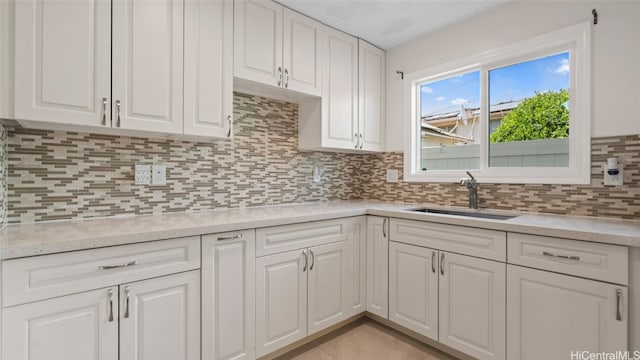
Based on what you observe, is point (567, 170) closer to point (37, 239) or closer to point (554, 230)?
point (554, 230)

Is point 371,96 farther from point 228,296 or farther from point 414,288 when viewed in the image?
point 228,296

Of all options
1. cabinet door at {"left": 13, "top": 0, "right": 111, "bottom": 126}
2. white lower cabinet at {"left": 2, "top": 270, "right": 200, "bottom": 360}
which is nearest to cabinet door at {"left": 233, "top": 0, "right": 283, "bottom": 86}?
cabinet door at {"left": 13, "top": 0, "right": 111, "bottom": 126}

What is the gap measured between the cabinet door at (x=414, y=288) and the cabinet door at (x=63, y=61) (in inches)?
75.8

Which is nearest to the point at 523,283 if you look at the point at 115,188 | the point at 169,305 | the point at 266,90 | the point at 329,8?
Answer: the point at 169,305

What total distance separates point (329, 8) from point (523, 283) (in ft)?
6.99

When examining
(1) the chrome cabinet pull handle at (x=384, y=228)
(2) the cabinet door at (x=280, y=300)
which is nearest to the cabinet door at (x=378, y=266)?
(1) the chrome cabinet pull handle at (x=384, y=228)

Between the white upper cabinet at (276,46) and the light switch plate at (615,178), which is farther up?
the white upper cabinet at (276,46)

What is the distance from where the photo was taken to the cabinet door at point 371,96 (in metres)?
2.73

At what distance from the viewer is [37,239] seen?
3.83 ft

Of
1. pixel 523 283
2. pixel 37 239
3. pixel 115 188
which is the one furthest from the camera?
pixel 115 188

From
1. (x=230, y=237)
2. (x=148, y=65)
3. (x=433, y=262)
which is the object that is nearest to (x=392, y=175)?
(x=433, y=262)

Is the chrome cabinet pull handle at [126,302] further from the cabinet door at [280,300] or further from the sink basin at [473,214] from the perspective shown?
the sink basin at [473,214]

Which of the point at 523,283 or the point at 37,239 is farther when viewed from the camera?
the point at 523,283

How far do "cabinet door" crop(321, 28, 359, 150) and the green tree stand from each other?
3.71ft
